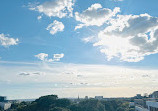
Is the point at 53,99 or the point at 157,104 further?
the point at 53,99

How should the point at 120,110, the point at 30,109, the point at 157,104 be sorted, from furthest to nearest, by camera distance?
the point at 120,110, the point at 30,109, the point at 157,104

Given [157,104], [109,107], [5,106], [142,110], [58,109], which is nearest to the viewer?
[157,104]

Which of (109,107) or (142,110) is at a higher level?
(142,110)

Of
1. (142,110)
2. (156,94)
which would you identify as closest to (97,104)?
(156,94)

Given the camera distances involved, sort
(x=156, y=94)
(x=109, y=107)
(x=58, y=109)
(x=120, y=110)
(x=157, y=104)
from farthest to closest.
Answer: (x=109, y=107)
(x=120, y=110)
(x=58, y=109)
(x=156, y=94)
(x=157, y=104)

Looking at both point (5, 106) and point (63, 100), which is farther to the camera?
point (5, 106)

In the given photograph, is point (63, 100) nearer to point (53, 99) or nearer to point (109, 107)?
point (53, 99)

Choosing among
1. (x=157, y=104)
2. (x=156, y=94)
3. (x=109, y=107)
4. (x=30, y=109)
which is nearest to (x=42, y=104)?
(x=30, y=109)

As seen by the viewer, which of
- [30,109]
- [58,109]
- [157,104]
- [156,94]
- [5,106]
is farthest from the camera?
[5,106]

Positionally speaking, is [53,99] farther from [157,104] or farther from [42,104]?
[157,104]
